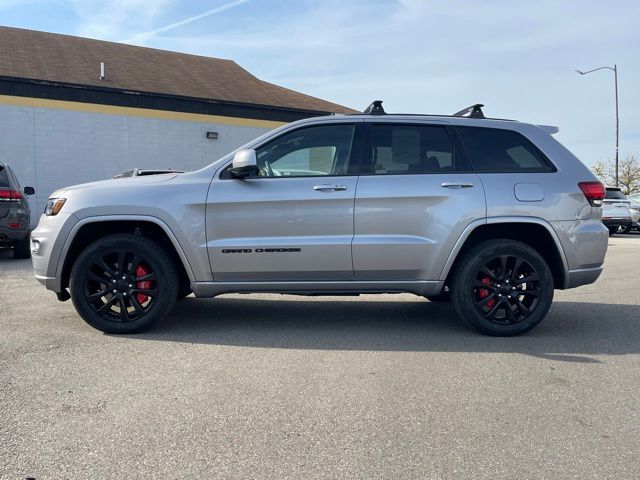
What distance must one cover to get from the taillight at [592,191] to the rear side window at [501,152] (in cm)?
31

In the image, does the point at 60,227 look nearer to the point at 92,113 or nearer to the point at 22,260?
the point at 22,260

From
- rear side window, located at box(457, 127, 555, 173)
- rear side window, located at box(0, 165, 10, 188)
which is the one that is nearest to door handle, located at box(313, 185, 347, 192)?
rear side window, located at box(457, 127, 555, 173)

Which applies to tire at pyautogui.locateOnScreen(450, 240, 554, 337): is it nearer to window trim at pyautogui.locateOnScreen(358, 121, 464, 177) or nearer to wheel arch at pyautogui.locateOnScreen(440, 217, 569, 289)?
wheel arch at pyautogui.locateOnScreen(440, 217, 569, 289)

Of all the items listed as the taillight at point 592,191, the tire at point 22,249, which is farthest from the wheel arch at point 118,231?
the tire at point 22,249

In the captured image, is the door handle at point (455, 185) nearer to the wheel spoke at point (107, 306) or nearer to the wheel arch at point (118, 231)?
the wheel arch at point (118, 231)

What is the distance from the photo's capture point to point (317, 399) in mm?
3619

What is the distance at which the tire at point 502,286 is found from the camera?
16.7 ft

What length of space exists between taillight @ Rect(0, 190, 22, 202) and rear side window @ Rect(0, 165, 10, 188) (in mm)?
145

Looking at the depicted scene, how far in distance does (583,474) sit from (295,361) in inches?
86.4

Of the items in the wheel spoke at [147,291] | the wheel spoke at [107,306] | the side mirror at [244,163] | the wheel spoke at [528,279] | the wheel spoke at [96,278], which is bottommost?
the wheel spoke at [107,306]

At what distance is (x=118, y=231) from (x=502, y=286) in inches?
137

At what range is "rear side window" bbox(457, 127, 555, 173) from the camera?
17.1ft

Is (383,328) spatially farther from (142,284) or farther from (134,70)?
(134,70)

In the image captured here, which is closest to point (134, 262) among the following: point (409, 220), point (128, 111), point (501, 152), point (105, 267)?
point (105, 267)
